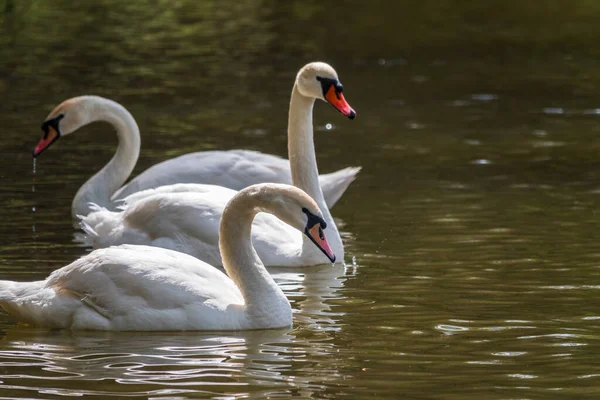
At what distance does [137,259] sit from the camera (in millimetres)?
8773

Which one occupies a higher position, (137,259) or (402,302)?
(137,259)

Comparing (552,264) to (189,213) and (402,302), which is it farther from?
(189,213)

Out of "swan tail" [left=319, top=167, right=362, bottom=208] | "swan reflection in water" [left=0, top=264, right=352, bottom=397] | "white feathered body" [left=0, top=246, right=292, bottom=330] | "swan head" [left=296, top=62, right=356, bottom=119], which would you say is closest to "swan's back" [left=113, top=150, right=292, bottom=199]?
"swan tail" [left=319, top=167, right=362, bottom=208]

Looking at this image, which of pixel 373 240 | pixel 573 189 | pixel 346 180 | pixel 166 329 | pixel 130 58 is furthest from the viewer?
pixel 130 58

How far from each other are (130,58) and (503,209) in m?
14.0

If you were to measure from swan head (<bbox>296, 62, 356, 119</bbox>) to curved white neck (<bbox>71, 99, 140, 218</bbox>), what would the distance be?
3.03 metres

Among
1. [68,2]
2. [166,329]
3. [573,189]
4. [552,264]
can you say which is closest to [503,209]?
[573,189]

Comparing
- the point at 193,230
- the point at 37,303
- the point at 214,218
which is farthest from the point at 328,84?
the point at 37,303

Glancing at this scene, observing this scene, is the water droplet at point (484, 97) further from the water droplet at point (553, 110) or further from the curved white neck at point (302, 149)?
the curved white neck at point (302, 149)

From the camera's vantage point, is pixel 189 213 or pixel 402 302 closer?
pixel 402 302

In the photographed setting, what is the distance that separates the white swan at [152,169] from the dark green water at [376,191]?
1.32 feet

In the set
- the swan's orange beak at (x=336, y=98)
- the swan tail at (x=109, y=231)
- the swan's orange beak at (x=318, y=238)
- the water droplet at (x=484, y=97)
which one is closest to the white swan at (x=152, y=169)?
the swan tail at (x=109, y=231)

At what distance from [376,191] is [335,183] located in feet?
4.23

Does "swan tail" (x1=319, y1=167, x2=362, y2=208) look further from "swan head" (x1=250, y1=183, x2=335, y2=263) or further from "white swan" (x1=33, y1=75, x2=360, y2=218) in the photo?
"swan head" (x1=250, y1=183, x2=335, y2=263)
